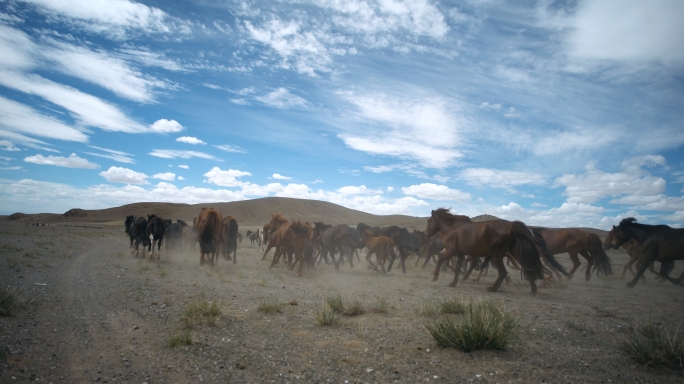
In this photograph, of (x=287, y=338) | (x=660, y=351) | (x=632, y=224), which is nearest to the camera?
(x=660, y=351)

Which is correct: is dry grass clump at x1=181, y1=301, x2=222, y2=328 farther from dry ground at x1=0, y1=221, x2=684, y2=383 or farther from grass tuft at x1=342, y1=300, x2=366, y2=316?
grass tuft at x1=342, y1=300, x2=366, y2=316

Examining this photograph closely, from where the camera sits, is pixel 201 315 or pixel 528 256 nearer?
pixel 201 315

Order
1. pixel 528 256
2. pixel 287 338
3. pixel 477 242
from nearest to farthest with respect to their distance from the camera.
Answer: pixel 287 338 → pixel 528 256 → pixel 477 242

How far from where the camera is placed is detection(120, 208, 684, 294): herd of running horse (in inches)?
406

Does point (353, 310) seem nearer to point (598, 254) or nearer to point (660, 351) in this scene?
point (660, 351)

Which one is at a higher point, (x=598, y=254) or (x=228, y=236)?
(x=598, y=254)

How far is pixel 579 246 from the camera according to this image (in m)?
14.2

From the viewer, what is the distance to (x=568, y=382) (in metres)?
4.04

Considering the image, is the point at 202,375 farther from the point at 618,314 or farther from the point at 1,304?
the point at 618,314

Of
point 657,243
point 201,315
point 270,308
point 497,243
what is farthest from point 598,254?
point 201,315

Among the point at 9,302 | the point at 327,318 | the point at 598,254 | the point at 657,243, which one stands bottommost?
the point at 9,302

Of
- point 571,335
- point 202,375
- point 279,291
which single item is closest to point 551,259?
point 571,335

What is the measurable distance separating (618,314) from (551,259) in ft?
10.7

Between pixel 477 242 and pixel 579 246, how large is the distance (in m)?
6.18
